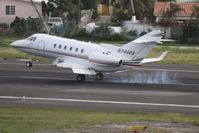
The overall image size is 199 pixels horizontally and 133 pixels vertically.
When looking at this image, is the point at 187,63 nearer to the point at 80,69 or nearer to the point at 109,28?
the point at 80,69

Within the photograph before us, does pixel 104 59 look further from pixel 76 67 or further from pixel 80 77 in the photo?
pixel 80 77

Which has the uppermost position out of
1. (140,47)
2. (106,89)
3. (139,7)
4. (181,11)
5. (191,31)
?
(139,7)

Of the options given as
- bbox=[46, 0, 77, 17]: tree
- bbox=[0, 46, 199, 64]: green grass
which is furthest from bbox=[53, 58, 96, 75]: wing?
bbox=[46, 0, 77, 17]: tree

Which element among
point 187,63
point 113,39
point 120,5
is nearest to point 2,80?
point 187,63

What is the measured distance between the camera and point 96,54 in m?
30.3

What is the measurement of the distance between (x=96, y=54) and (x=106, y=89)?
354cm

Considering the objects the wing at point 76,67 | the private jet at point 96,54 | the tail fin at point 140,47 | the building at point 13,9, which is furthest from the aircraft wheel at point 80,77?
the building at point 13,9

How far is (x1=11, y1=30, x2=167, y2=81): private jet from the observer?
2947 centimetres

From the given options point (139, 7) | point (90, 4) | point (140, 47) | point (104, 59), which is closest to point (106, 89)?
point (104, 59)

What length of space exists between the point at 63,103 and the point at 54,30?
159 feet

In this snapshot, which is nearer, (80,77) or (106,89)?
(106,89)

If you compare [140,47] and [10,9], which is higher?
[10,9]

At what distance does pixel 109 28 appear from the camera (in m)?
64.1

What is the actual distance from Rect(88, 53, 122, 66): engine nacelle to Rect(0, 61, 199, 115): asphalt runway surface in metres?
0.95
